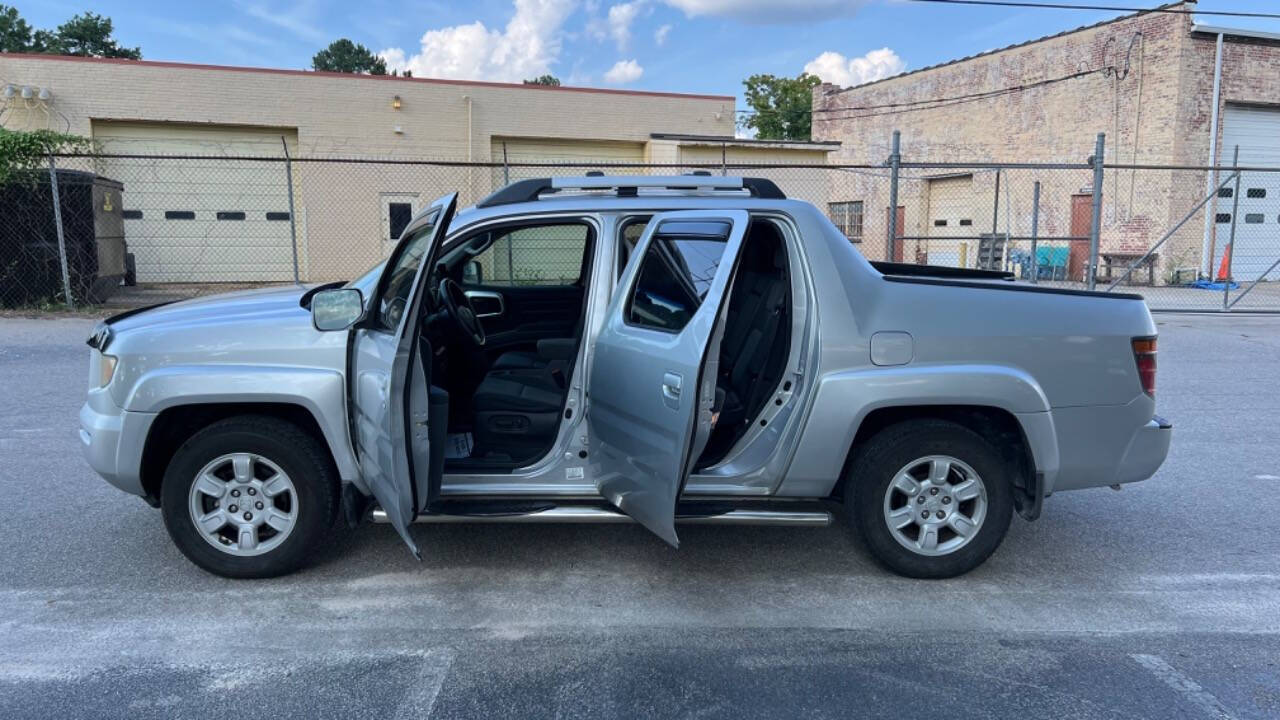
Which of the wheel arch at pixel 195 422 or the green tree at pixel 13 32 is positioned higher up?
the green tree at pixel 13 32

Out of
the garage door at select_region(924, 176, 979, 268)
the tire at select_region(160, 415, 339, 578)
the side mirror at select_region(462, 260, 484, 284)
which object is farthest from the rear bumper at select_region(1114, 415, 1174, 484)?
the garage door at select_region(924, 176, 979, 268)

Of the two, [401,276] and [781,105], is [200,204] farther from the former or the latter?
[781,105]

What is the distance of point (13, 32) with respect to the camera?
4791 cm

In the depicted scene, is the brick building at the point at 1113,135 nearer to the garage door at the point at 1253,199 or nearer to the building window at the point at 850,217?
the garage door at the point at 1253,199

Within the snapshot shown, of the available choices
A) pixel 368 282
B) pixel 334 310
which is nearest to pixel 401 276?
pixel 368 282

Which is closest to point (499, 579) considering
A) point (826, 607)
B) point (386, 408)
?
point (386, 408)

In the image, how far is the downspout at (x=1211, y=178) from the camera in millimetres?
22797

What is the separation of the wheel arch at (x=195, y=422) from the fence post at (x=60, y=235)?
11.3 m

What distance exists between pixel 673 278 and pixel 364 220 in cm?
1822

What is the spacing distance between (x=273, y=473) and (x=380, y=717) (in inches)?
58.7

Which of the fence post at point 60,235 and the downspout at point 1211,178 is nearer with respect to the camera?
the fence post at point 60,235

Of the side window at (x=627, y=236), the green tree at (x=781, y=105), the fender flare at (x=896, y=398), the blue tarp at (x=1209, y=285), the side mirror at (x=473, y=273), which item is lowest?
the blue tarp at (x=1209, y=285)

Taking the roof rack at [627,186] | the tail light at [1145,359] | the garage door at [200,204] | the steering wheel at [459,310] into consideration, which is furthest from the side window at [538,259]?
the garage door at [200,204]

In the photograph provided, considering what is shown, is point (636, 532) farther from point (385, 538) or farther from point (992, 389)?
point (992, 389)
